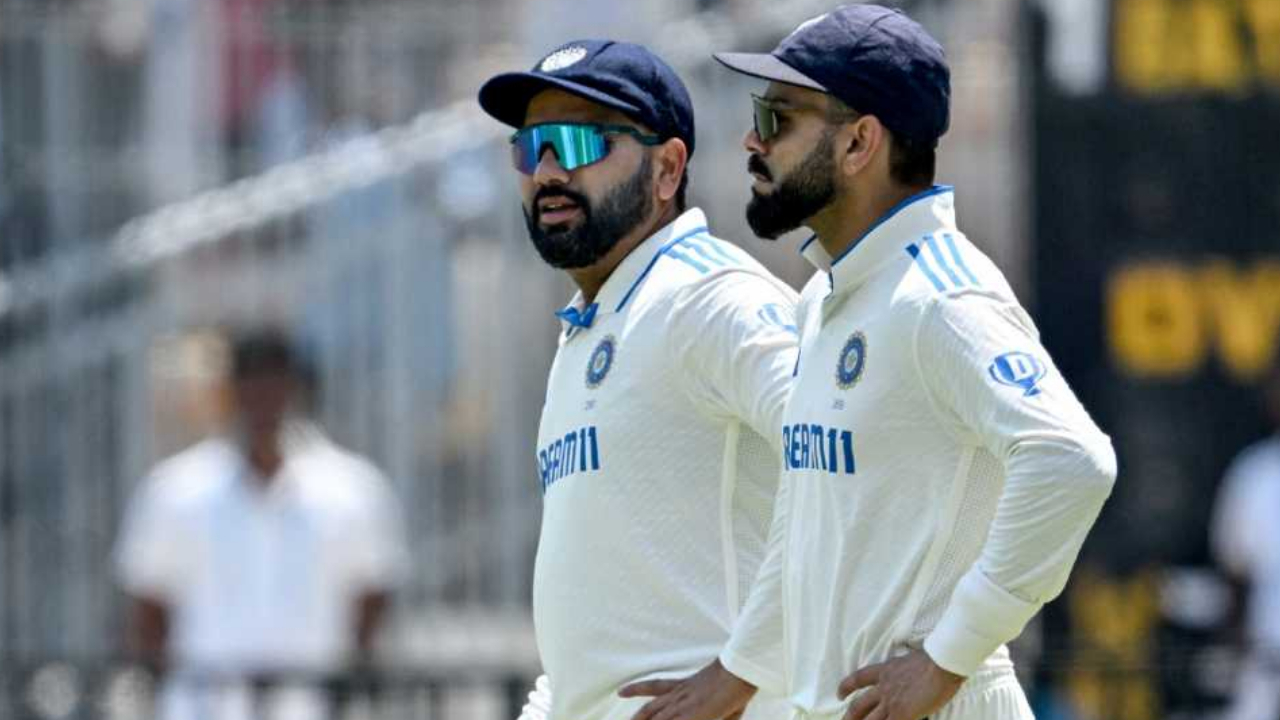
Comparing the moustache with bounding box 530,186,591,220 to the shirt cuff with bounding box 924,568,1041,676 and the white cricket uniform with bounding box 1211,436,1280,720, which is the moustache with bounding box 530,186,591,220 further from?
the white cricket uniform with bounding box 1211,436,1280,720

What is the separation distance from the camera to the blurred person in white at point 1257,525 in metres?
10.9

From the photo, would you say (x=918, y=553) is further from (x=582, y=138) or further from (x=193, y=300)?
(x=193, y=300)

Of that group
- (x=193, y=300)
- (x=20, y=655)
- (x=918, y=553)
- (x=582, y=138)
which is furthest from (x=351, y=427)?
(x=918, y=553)

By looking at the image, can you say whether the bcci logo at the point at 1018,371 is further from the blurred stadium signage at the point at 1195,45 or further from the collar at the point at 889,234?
the blurred stadium signage at the point at 1195,45

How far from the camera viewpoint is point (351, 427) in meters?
11.9

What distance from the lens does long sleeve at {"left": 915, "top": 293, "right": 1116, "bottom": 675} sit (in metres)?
4.52

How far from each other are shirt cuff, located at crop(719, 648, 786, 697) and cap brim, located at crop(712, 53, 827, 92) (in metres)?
0.90

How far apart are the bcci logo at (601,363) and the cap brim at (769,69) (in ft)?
1.93

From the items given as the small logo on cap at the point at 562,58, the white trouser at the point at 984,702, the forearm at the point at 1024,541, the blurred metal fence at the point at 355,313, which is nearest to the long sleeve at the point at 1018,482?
the forearm at the point at 1024,541

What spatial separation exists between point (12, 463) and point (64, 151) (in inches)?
48.7

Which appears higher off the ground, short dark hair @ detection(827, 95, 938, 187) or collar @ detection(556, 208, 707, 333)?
short dark hair @ detection(827, 95, 938, 187)

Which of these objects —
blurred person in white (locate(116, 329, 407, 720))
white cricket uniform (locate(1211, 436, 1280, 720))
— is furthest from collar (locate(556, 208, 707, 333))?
white cricket uniform (locate(1211, 436, 1280, 720))

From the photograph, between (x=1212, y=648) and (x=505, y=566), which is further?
(x=505, y=566)

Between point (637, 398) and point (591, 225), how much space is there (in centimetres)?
32
